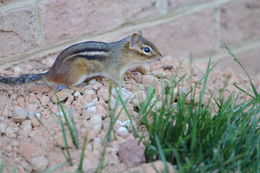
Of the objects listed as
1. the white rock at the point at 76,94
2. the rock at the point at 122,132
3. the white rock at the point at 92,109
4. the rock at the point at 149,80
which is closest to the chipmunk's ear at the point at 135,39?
the rock at the point at 149,80

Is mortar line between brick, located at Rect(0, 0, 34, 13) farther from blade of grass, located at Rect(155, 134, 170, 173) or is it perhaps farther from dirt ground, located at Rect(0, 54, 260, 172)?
blade of grass, located at Rect(155, 134, 170, 173)

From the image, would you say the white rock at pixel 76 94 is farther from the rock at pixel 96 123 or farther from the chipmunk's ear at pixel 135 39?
the chipmunk's ear at pixel 135 39

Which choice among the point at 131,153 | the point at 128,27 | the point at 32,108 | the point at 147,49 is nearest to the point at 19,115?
the point at 32,108

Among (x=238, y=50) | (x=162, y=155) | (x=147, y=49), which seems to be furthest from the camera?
(x=238, y=50)

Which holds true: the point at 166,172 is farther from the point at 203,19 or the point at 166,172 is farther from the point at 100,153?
the point at 203,19

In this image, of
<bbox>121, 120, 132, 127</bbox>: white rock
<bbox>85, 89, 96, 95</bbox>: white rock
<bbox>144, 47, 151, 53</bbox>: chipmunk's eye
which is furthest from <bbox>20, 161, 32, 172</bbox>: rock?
<bbox>144, 47, 151, 53</bbox>: chipmunk's eye

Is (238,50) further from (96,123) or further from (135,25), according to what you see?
(96,123)

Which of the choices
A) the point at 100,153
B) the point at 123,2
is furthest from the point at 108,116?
the point at 123,2
